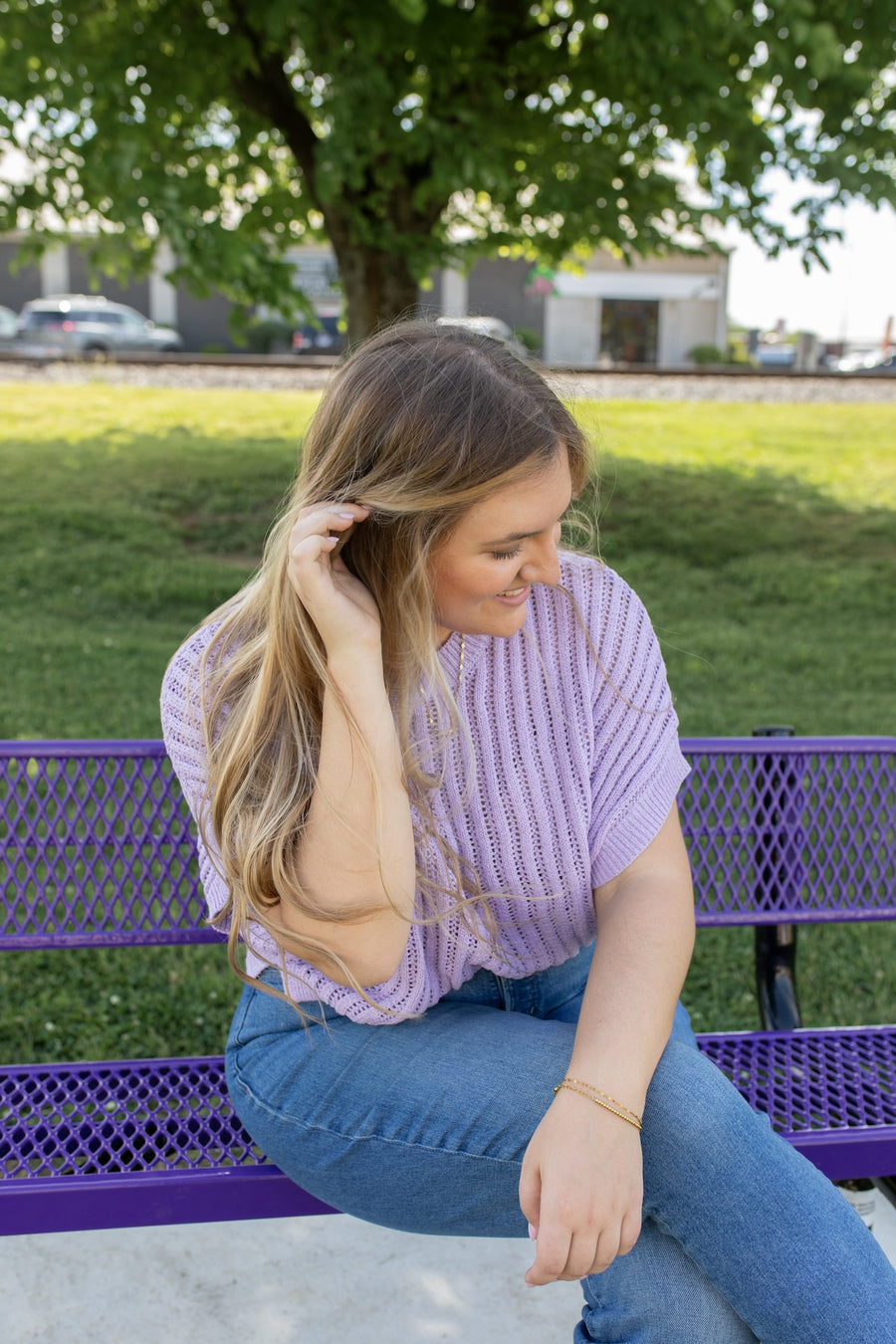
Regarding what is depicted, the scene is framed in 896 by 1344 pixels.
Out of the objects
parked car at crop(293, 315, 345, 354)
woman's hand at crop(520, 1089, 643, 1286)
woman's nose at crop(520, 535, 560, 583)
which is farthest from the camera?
parked car at crop(293, 315, 345, 354)

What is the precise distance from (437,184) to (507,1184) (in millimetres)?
5788

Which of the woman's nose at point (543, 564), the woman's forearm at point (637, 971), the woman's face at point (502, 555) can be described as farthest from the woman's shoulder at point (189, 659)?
the woman's forearm at point (637, 971)

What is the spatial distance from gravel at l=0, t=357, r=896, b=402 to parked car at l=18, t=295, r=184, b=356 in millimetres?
11810

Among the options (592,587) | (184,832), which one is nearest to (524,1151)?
(592,587)

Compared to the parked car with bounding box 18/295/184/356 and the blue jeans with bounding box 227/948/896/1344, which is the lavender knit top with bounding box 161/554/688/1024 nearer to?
the blue jeans with bounding box 227/948/896/1344

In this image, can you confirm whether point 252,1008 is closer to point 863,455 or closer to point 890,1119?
point 890,1119

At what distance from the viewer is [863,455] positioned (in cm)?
1078

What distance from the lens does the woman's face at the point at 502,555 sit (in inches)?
→ 63.8

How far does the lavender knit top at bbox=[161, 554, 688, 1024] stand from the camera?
5.97 ft

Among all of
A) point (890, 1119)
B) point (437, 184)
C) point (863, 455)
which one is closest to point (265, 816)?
point (890, 1119)

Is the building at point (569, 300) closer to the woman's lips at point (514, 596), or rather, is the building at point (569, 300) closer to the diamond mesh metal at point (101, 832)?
the diamond mesh metal at point (101, 832)

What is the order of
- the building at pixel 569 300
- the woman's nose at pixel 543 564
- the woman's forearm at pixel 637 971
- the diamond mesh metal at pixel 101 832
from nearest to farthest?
the woman's forearm at pixel 637 971 < the woman's nose at pixel 543 564 < the diamond mesh metal at pixel 101 832 < the building at pixel 569 300

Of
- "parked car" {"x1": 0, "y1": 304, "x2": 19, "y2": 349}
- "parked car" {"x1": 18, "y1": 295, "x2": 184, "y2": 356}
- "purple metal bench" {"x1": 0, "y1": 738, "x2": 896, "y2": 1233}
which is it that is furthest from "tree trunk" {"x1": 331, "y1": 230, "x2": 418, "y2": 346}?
"parked car" {"x1": 0, "y1": 304, "x2": 19, "y2": 349}

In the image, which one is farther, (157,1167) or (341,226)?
(341,226)
